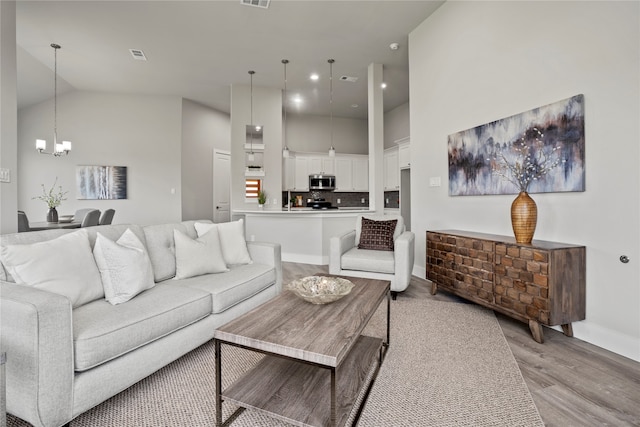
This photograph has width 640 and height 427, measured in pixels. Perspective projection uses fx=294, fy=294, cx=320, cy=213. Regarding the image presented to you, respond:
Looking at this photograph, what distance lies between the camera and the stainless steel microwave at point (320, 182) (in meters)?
7.84

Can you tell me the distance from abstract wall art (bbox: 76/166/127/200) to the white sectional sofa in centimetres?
522

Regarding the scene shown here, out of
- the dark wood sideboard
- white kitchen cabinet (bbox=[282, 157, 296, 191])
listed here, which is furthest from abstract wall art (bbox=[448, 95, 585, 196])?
white kitchen cabinet (bbox=[282, 157, 296, 191])

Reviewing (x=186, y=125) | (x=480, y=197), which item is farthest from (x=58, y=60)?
(x=480, y=197)

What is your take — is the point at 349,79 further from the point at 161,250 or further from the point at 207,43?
the point at 161,250

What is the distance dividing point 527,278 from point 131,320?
2687mm

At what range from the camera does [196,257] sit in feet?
7.91

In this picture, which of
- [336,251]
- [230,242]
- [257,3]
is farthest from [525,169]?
[257,3]

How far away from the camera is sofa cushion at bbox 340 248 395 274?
3164 millimetres

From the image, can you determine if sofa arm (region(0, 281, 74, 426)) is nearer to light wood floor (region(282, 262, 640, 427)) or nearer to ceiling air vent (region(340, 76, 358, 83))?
light wood floor (region(282, 262, 640, 427))

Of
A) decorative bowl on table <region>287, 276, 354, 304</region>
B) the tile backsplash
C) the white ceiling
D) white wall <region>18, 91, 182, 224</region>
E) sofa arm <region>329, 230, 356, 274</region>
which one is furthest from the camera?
the tile backsplash

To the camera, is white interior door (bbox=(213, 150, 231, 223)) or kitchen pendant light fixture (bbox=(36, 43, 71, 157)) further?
white interior door (bbox=(213, 150, 231, 223))

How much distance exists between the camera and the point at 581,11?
7.48ft

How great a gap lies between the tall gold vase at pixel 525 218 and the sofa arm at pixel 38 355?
2.98m

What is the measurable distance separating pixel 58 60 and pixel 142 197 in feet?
9.37
